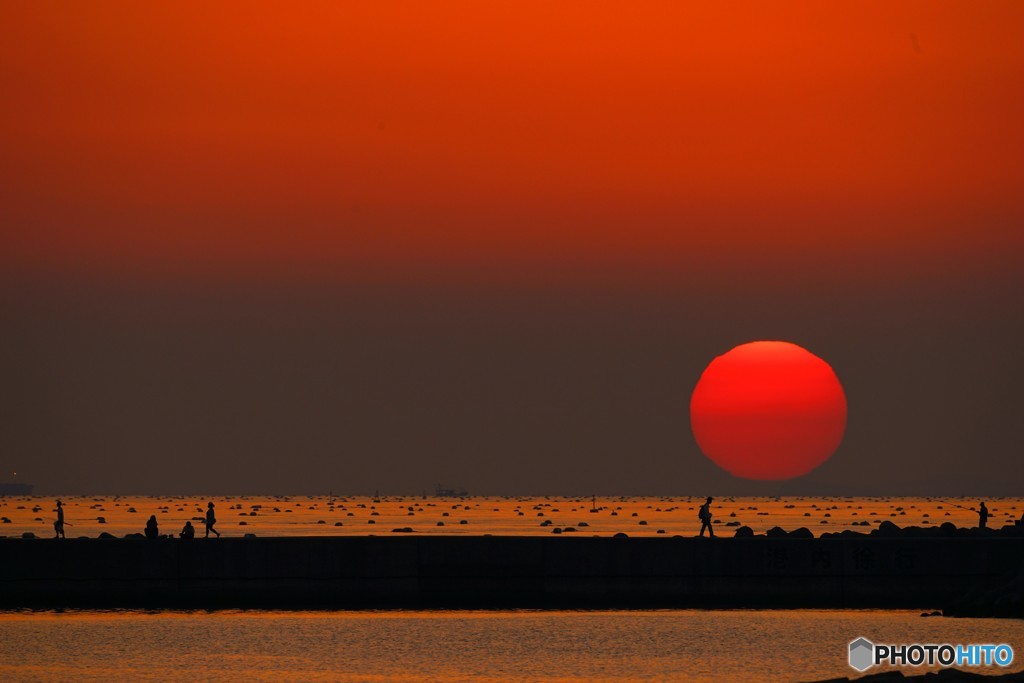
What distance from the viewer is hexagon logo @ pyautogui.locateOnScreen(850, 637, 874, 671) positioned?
41.8 metres

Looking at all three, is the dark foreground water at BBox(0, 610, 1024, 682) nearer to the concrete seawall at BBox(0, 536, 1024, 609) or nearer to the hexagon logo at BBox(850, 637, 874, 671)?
the hexagon logo at BBox(850, 637, 874, 671)

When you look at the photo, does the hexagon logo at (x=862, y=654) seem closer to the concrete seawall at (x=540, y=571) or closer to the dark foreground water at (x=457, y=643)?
the dark foreground water at (x=457, y=643)

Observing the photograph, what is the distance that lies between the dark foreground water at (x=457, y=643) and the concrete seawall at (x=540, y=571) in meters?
0.69

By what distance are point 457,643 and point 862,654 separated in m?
12.2

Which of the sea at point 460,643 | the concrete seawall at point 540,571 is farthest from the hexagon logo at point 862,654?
the concrete seawall at point 540,571

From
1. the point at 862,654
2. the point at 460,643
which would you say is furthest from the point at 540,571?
the point at 862,654

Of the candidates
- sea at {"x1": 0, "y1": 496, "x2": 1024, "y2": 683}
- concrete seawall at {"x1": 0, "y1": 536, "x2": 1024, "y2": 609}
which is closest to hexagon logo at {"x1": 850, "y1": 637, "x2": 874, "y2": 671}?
sea at {"x1": 0, "y1": 496, "x2": 1024, "y2": 683}

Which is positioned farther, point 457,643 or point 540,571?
point 540,571

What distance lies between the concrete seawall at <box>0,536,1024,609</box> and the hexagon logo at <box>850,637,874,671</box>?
777cm

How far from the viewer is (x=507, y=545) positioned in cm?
5309

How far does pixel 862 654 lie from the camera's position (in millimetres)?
43156

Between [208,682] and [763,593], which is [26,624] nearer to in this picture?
[208,682]

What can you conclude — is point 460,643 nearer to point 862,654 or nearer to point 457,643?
point 457,643

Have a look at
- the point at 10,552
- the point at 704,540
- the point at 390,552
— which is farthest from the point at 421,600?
the point at 10,552
